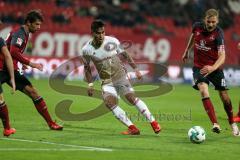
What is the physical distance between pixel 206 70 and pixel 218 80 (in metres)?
0.56

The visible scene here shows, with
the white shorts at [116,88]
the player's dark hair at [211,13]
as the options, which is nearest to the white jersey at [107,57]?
the white shorts at [116,88]

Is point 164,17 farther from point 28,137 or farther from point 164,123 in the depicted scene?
point 28,137

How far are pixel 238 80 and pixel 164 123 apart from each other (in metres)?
17.0

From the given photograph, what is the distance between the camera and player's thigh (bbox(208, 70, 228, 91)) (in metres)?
13.4

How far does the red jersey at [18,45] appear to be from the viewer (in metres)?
12.7

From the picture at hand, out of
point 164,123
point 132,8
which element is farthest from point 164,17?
point 164,123

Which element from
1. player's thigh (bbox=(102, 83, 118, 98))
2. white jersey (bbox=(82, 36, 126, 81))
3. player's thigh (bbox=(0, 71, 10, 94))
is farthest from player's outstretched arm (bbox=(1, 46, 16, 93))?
player's thigh (bbox=(102, 83, 118, 98))

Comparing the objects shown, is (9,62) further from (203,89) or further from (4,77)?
(203,89)

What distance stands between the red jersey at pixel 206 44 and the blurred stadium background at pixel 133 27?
17157 mm

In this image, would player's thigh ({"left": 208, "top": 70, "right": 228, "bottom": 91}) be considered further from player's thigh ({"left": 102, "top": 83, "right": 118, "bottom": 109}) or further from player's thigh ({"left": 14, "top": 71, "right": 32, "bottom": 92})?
player's thigh ({"left": 14, "top": 71, "right": 32, "bottom": 92})

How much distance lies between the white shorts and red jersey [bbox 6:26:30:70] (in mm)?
1673

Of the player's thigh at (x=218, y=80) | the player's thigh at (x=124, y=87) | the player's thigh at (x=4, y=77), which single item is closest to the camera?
the player's thigh at (x=4, y=77)

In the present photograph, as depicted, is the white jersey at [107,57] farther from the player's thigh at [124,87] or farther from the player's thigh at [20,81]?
the player's thigh at [20,81]

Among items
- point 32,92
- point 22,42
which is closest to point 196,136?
point 32,92
